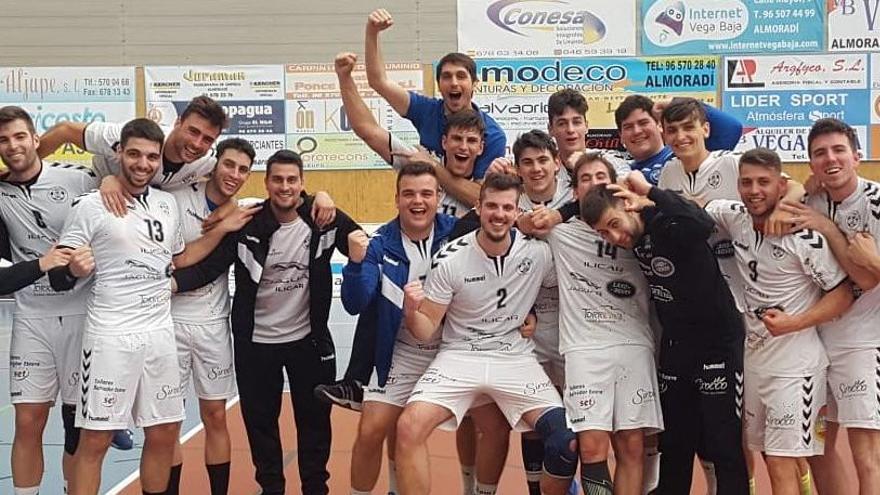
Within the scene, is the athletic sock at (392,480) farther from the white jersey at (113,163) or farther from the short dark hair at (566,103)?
the short dark hair at (566,103)

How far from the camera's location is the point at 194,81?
13.0m

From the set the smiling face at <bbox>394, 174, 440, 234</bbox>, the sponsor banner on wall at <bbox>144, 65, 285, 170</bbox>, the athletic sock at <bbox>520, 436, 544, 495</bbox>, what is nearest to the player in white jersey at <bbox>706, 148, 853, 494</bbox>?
the athletic sock at <bbox>520, 436, 544, 495</bbox>

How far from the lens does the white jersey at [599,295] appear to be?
12.3 feet

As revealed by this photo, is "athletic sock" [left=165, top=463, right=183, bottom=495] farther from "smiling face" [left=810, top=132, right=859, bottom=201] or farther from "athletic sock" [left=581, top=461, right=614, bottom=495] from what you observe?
"smiling face" [left=810, top=132, right=859, bottom=201]

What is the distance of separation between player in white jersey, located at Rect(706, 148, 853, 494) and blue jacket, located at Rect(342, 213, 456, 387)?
4.57ft

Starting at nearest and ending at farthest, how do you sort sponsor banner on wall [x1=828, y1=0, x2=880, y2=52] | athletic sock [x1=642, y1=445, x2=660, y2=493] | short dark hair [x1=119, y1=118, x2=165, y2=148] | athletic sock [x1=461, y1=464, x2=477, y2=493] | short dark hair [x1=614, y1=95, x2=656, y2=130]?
short dark hair [x1=119, y1=118, x2=165, y2=148] < athletic sock [x1=642, y1=445, x2=660, y2=493] < short dark hair [x1=614, y1=95, x2=656, y2=130] < athletic sock [x1=461, y1=464, x2=477, y2=493] < sponsor banner on wall [x1=828, y1=0, x2=880, y2=52]

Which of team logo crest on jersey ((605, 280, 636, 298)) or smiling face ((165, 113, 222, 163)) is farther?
smiling face ((165, 113, 222, 163))

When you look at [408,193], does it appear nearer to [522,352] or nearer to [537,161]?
[537,161]

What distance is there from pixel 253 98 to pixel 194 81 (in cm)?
96

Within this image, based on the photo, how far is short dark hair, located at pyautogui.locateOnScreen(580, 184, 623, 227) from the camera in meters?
3.53

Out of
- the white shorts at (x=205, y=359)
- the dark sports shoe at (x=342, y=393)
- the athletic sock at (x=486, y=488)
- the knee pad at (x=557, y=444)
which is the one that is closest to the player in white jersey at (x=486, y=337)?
the knee pad at (x=557, y=444)

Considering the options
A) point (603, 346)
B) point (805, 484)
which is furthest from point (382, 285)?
point (805, 484)

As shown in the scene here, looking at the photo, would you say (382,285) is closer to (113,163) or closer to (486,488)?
(486,488)

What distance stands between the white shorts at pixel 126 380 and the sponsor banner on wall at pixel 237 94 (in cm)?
931
